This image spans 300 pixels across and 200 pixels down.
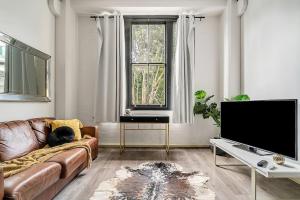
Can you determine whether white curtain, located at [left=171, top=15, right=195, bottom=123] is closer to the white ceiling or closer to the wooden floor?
the white ceiling

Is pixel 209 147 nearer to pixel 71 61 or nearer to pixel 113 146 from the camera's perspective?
pixel 113 146

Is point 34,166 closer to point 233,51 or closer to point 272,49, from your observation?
point 272,49

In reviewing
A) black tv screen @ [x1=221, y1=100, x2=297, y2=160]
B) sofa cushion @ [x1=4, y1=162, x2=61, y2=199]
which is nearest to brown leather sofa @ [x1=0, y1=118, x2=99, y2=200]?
sofa cushion @ [x1=4, y1=162, x2=61, y2=199]

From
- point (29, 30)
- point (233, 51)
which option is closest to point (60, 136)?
point (29, 30)

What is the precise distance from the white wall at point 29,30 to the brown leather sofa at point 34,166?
0.26 meters

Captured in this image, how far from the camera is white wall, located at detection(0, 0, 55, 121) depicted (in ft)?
9.63

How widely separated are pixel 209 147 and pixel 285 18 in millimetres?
2968

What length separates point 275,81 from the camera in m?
3.23

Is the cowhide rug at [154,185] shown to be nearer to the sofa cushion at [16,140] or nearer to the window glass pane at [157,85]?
the sofa cushion at [16,140]

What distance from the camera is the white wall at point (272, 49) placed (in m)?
2.87

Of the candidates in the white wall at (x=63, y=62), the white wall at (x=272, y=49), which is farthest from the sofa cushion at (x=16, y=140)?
the white wall at (x=272, y=49)

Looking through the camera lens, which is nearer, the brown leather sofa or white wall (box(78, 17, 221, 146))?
the brown leather sofa

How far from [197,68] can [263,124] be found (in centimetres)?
264

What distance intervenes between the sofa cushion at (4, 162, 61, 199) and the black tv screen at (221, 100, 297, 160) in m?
2.25
